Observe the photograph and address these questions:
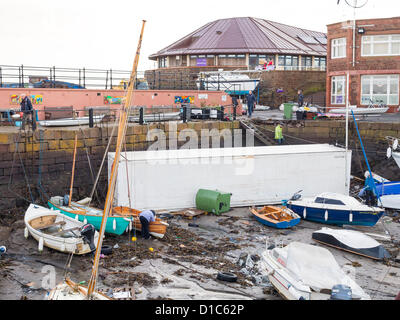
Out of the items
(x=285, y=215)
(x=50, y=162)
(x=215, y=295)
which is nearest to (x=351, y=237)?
(x=285, y=215)

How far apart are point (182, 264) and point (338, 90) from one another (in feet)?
75.4

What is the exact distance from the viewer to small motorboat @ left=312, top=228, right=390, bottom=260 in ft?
47.5

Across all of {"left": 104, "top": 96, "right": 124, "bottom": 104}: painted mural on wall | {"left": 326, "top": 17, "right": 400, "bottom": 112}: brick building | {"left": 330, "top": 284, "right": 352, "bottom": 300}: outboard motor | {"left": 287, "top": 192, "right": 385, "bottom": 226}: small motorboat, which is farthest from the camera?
{"left": 326, "top": 17, "right": 400, "bottom": 112}: brick building

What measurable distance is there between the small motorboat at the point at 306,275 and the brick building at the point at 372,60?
21582 mm

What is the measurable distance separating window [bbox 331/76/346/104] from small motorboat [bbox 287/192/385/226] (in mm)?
15592

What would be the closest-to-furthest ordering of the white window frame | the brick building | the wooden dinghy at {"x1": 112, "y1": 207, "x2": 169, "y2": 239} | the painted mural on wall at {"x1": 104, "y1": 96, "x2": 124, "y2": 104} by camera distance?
the wooden dinghy at {"x1": 112, "y1": 207, "x2": 169, "y2": 239} → the painted mural on wall at {"x1": 104, "y1": 96, "x2": 124, "y2": 104} → the brick building → the white window frame

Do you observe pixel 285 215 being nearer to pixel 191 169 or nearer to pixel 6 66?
pixel 191 169

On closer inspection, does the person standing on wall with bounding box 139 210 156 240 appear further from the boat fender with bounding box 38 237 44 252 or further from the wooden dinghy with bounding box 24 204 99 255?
the boat fender with bounding box 38 237 44 252

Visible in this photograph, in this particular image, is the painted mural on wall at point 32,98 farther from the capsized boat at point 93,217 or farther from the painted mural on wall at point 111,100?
the capsized boat at point 93,217

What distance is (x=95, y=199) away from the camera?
778 inches

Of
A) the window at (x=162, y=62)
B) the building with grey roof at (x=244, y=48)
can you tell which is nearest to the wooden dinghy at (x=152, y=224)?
the building with grey roof at (x=244, y=48)

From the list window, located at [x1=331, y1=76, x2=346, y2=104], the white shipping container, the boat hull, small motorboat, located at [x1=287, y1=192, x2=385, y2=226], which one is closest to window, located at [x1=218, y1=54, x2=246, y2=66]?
window, located at [x1=331, y1=76, x2=346, y2=104]

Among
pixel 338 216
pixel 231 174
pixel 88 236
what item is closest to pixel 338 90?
pixel 231 174

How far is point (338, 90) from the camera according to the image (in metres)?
32.9
